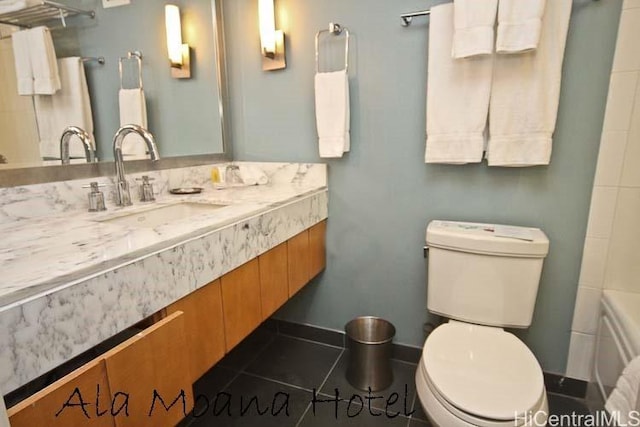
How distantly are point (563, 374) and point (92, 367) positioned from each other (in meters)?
1.78

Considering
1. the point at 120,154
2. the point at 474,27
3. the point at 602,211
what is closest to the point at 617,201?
the point at 602,211

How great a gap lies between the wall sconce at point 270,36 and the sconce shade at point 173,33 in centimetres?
41

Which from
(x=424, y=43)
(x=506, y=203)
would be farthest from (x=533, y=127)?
(x=424, y=43)

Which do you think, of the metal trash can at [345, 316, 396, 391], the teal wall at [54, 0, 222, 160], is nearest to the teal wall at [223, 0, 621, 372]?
the teal wall at [54, 0, 222, 160]

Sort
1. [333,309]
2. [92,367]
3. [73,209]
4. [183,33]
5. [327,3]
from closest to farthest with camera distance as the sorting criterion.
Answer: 1. [92,367]
2. [73,209]
3. [327,3]
4. [183,33]
5. [333,309]

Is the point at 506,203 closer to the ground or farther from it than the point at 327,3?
closer to the ground

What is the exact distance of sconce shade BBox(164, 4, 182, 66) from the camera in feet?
5.64

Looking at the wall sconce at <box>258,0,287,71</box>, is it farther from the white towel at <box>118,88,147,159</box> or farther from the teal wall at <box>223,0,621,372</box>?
the white towel at <box>118,88,147,159</box>

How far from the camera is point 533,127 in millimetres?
1336

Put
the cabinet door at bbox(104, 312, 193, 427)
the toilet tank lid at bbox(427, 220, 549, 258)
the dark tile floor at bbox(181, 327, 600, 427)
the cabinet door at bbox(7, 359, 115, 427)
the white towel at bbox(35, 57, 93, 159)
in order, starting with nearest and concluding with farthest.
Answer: the cabinet door at bbox(7, 359, 115, 427) < the cabinet door at bbox(104, 312, 193, 427) < the white towel at bbox(35, 57, 93, 159) < the toilet tank lid at bbox(427, 220, 549, 258) < the dark tile floor at bbox(181, 327, 600, 427)

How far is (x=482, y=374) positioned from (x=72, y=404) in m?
1.04

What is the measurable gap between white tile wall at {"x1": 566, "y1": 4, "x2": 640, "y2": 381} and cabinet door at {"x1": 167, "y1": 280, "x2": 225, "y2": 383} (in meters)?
1.41

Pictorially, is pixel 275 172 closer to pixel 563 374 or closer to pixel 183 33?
pixel 183 33

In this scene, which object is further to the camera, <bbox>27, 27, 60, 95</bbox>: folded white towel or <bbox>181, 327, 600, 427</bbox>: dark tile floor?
<bbox>181, 327, 600, 427</bbox>: dark tile floor
